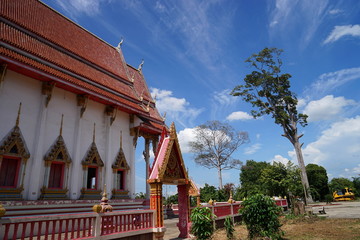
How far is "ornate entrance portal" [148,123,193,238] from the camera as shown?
7.84 meters

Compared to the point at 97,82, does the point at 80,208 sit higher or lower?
lower

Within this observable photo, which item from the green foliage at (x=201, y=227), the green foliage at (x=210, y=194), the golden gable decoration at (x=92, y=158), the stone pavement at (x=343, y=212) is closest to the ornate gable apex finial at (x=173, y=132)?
the green foliage at (x=201, y=227)

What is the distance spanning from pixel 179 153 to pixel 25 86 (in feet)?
19.8

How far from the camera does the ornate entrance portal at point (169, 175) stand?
25.7 ft

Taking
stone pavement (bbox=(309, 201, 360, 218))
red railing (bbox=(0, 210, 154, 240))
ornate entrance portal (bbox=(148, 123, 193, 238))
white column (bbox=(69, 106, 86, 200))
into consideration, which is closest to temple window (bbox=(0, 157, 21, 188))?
red railing (bbox=(0, 210, 154, 240))

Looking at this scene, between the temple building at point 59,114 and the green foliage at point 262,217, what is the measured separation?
6.17 meters

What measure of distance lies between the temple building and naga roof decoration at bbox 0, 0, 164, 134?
0.14 ft

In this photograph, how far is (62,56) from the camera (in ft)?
36.3

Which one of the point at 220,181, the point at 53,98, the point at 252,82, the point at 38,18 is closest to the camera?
A: the point at 53,98

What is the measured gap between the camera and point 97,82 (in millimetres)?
11648

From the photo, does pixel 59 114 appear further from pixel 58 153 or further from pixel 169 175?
pixel 169 175

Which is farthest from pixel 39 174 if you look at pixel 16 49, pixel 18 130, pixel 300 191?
pixel 300 191

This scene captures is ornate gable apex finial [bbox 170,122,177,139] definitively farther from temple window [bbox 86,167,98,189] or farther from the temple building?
temple window [bbox 86,167,98,189]

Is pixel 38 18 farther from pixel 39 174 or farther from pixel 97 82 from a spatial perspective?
pixel 39 174
